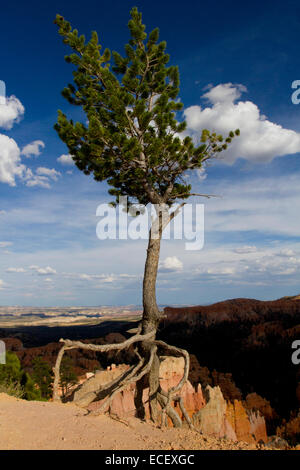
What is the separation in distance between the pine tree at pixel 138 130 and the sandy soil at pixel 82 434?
127 inches

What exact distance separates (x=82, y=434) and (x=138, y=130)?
9.43 meters

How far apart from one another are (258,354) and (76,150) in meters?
41.9

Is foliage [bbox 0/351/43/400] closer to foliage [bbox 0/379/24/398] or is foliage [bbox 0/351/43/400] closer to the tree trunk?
foliage [bbox 0/379/24/398]

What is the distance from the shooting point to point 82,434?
581 centimetres

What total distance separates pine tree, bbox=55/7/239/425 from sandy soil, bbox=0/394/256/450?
3.21 m

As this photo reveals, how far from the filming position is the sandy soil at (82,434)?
5340 mm

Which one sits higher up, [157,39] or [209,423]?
[157,39]

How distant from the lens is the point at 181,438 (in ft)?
20.5

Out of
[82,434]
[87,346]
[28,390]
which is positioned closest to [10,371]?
[28,390]

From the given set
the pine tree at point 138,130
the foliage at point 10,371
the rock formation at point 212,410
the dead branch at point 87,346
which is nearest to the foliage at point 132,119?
the pine tree at point 138,130

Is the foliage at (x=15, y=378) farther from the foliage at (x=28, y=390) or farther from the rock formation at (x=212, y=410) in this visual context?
the rock formation at (x=212, y=410)

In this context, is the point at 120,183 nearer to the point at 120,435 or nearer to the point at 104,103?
the point at 104,103

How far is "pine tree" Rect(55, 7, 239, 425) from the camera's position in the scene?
980cm
